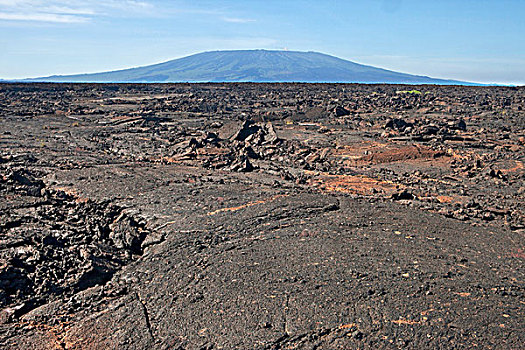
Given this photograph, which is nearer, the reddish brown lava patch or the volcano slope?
the volcano slope

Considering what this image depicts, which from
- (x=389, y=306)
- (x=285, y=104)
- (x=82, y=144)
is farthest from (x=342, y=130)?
(x=389, y=306)

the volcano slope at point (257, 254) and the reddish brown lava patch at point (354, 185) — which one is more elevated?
the volcano slope at point (257, 254)

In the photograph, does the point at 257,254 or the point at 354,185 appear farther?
the point at 354,185

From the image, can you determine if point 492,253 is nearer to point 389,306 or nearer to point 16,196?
point 389,306

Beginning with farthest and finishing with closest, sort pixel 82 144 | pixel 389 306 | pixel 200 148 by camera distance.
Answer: pixel 82 144 < pixel 200 148 < pixel 389 306

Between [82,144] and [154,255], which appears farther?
[82,144]

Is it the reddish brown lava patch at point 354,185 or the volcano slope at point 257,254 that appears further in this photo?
the reddish brown lava patch at point 354,185

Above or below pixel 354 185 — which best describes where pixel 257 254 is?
above

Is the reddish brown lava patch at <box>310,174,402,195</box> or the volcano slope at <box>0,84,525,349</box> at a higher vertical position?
the volcano slope at <box>0,84,525,349</box>
